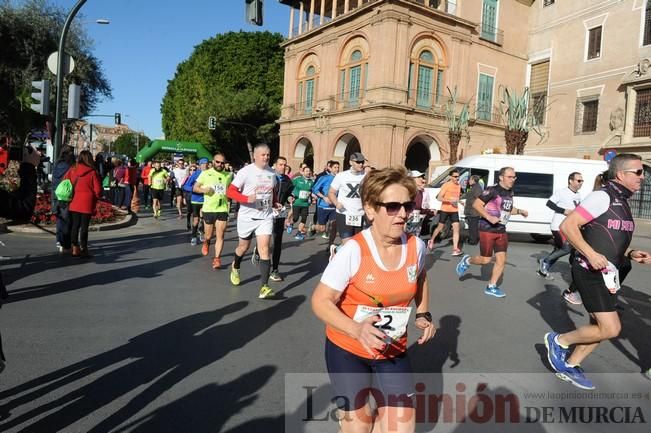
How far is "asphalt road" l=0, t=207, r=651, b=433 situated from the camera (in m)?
3.31

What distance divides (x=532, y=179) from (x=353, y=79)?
20.3 meters

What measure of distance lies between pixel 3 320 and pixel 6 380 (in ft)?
5.65

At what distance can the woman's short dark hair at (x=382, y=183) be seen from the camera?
2.48m

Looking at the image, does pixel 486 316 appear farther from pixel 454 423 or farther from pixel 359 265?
pixel 359 265

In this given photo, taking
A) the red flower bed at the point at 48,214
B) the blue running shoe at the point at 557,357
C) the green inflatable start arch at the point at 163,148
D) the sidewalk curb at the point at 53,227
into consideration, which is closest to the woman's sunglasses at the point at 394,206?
the blue running shoe at the point at 557,357

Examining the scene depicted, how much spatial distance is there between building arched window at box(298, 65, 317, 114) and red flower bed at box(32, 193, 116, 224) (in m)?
24.0

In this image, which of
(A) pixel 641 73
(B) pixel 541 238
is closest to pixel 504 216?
(B) pixel 541 238

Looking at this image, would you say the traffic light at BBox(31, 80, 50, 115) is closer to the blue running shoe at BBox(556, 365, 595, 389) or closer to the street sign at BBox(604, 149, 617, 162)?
the street sign at BBox(604, 149, 617, 162)

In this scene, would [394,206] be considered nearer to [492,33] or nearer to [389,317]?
[389,317]

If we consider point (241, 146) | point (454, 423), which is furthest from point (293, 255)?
point (241, 146)

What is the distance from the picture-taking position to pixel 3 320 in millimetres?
5051

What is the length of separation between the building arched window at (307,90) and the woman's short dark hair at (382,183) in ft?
112

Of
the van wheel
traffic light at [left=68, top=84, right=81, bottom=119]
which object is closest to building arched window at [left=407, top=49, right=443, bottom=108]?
the van wheel

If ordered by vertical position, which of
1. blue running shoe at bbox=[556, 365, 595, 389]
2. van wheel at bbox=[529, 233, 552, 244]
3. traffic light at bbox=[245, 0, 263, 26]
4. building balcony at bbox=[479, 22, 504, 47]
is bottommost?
blue running shoe at bbox=[556, 365, 595, 389]
